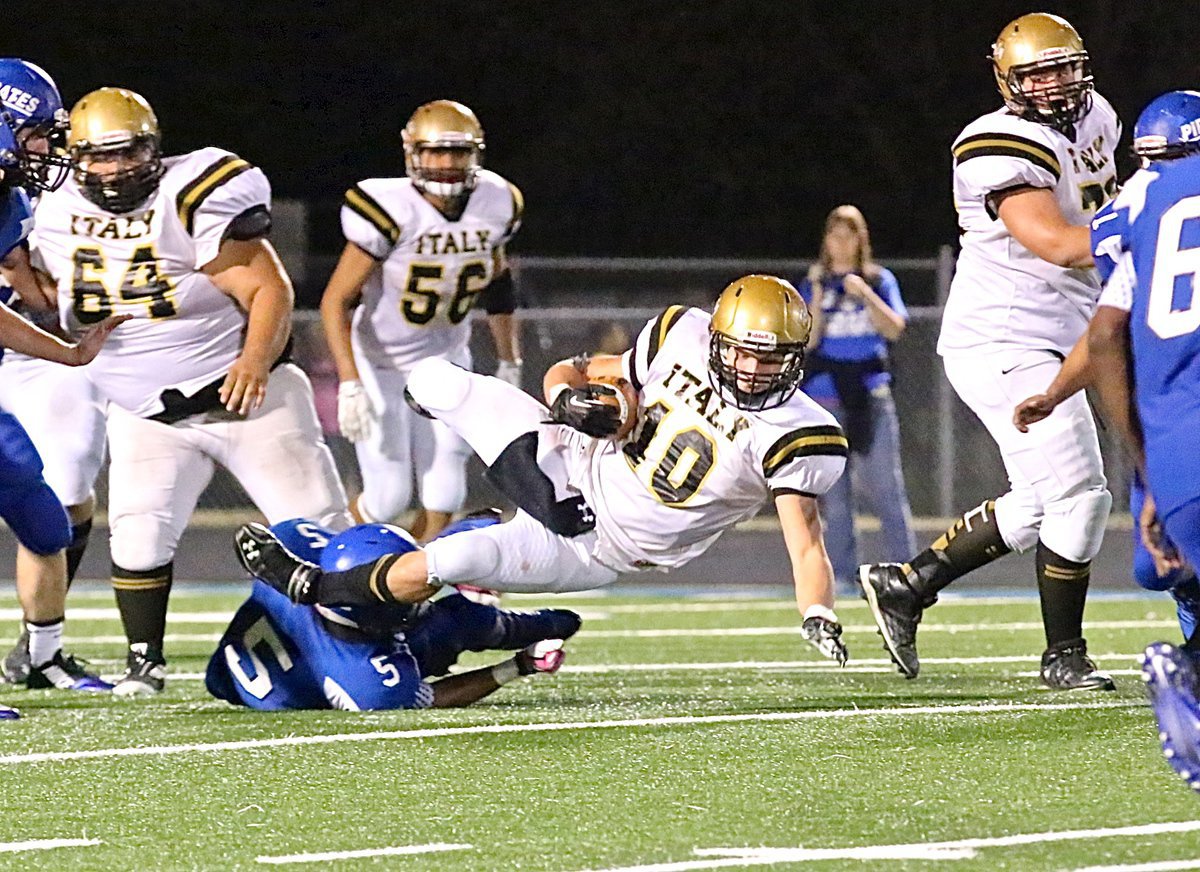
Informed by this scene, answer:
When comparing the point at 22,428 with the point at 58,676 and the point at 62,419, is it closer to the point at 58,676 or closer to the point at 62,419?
the point at 58,676

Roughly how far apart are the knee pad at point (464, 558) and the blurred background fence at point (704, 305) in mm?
7200

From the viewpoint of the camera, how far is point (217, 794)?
4.67 metres

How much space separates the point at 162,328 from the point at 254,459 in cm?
44

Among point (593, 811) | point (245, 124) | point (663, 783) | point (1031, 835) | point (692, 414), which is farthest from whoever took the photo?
point (245, 124)

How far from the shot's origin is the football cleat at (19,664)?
267 inches

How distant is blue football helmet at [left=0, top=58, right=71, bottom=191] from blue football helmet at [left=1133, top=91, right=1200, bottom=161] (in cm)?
275

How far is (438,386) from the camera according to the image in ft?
20.7

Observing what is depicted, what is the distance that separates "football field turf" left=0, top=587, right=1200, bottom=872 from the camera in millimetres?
4047

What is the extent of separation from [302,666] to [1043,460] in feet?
6.26

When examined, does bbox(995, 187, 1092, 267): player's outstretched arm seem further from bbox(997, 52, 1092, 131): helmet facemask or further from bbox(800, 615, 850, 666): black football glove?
bbox(800, 615, 850, 666): black football glove

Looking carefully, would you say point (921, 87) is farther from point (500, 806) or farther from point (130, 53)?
point (500, 806)

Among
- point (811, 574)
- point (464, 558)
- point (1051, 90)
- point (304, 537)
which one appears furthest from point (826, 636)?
point (1051, 90)

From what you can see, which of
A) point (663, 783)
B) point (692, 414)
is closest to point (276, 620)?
point (692, 414)

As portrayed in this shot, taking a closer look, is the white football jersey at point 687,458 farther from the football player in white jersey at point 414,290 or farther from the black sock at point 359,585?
the football player in white jersey at point 414,290
